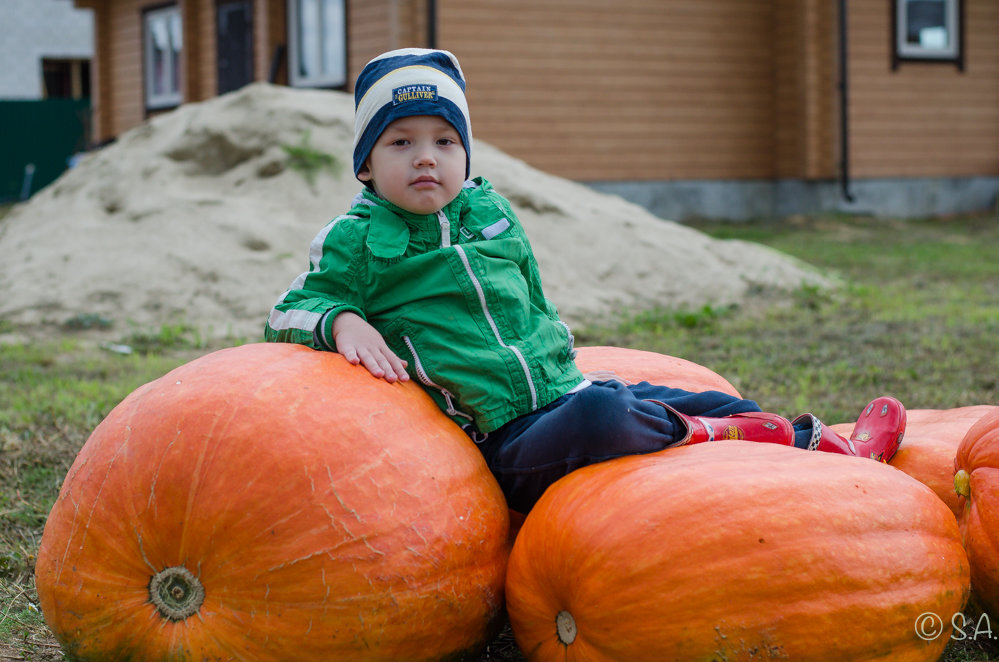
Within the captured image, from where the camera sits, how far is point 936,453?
3.21 meters

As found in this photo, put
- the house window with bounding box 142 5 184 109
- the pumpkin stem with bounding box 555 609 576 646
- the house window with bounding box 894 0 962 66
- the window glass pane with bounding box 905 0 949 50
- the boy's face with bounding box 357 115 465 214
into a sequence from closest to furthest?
the pumpkin stem with bounding box 555 609 576 646, the boy's face with bounding box 357 115 465 214, the house window with bounding box 894 0 962 66, the window glass pane with bounding box 905 0 949 50, the house window with bounding box 142 5 184 109

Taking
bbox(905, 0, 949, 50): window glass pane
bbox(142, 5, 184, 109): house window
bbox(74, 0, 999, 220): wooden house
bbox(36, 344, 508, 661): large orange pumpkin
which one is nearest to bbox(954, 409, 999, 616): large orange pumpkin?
bbox(36, 344, 508, 661): large orange pumpkin

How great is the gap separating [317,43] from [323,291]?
613 inches

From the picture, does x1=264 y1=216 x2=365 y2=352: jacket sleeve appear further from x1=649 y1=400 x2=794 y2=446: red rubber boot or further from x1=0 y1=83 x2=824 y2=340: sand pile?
x1=0 y1=83 x2=824 y2=340: sand pile

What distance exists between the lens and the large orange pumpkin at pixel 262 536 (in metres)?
2.26

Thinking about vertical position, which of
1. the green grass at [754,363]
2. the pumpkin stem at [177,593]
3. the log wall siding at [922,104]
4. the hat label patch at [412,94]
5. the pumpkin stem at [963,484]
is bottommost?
the green grass at [754,363]

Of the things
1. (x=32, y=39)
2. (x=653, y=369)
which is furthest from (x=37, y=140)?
(x=653, y=369)

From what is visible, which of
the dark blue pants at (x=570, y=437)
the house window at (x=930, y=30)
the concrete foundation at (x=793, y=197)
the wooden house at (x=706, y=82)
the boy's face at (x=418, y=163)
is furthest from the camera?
the house window at (x=930, y=30)

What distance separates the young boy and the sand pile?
187 inches

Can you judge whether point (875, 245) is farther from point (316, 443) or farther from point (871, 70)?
point (316, 443)

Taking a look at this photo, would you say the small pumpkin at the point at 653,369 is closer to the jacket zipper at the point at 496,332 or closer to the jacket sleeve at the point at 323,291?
the jacket zipper at the point at 496,332

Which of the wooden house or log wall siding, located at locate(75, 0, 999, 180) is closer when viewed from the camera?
log wall siding, located at locate(75, 0, 999, 180)

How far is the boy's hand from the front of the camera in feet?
8.93

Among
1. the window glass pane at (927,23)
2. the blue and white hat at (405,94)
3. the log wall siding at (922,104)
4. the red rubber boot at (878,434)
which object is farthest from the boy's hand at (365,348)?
the window glass pane at (927,23)
